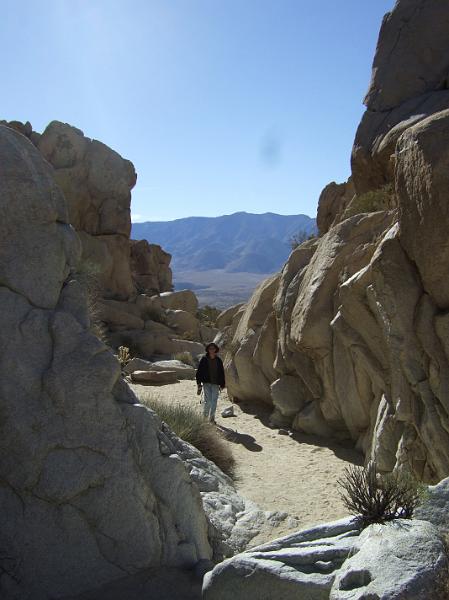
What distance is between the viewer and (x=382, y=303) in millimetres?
8531

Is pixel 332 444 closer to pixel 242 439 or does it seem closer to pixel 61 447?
pixel 242 439

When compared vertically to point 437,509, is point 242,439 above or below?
below

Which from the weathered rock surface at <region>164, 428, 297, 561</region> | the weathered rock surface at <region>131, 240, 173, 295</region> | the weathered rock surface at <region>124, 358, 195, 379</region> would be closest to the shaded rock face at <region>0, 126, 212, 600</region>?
the weathered rock surface at <region>164, 428, 297, 561</region>

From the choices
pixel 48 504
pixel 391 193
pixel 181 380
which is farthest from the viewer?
pixel 181 380

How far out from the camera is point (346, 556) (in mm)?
4031

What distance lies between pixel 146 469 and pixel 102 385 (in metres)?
0.91

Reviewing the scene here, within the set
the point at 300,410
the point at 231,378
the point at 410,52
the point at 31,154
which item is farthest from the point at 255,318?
the point at 31,154

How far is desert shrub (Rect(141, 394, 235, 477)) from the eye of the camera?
954cm

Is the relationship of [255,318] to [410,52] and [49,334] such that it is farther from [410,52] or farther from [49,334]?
[49,334]

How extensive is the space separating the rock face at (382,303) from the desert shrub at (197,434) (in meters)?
2.43

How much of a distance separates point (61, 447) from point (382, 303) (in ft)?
17.1

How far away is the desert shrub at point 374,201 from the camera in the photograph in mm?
12915

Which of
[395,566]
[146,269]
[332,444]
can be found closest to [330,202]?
[332,444]

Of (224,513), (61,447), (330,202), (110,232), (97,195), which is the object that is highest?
(97,195)
